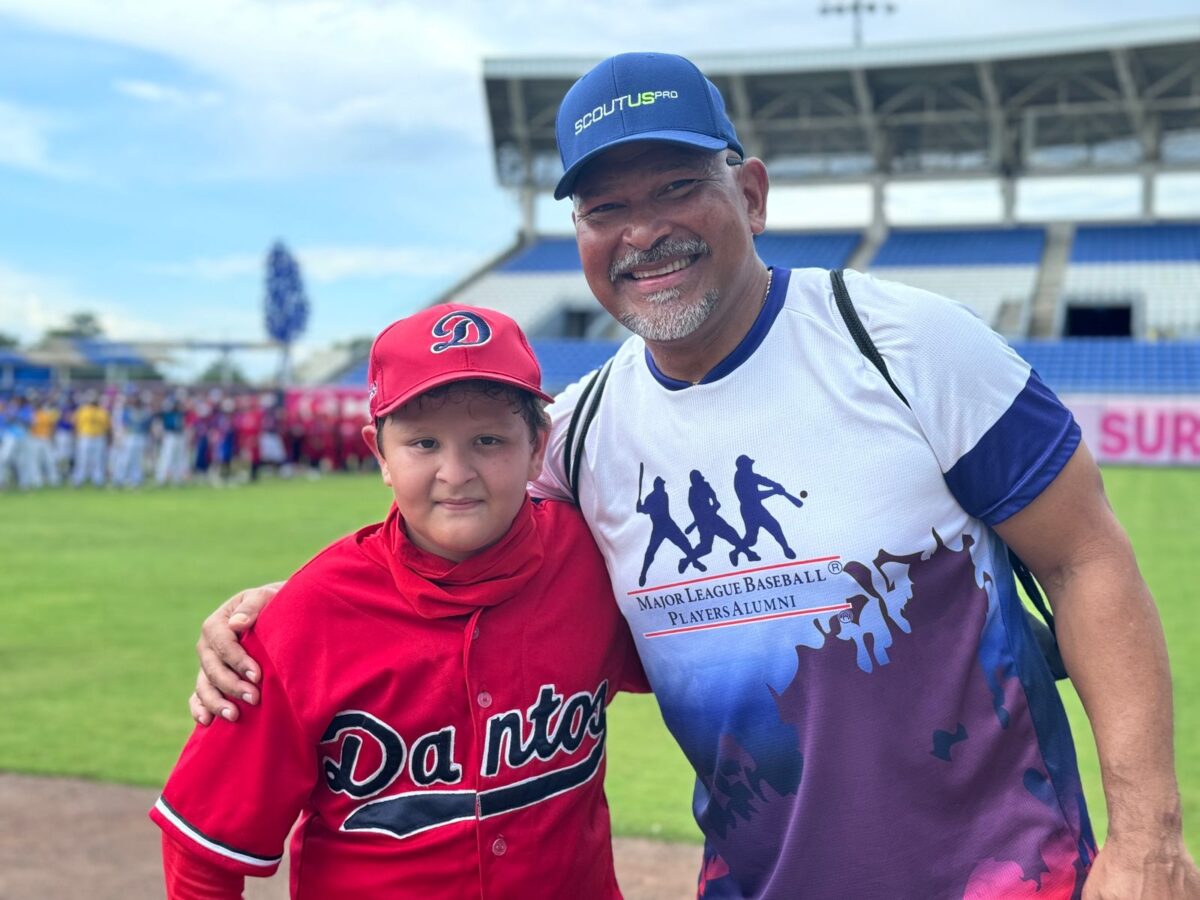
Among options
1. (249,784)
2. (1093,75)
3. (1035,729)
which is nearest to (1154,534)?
(1035,729)

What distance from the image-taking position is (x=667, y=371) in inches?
89.0

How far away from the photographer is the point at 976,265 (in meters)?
34.0

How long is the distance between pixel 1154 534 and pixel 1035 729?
1146 cm

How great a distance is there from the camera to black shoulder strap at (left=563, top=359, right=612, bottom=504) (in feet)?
7.93

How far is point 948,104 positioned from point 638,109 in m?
35.7

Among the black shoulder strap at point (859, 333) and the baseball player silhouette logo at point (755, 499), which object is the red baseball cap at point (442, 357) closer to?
the baseball player silhouette logo at point (755, 499)

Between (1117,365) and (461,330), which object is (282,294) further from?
(461,330)

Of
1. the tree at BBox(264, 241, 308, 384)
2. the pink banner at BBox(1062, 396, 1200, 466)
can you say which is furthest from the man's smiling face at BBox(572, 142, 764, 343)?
the tree at BBox(264, 241, 308, 384)

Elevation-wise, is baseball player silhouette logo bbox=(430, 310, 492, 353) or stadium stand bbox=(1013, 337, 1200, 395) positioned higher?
baseball player silhouette logo bbox=(430, 310, 492, 353)

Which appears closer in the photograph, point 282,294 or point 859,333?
point 859,333

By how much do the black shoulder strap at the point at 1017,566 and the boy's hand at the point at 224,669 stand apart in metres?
1.24

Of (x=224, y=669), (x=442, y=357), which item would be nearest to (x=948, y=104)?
(x=442, y=357)

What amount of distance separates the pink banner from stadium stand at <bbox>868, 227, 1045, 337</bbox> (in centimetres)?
684

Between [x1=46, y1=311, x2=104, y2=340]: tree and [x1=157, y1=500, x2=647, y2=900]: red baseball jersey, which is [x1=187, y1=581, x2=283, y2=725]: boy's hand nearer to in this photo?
[x1=157, y1=500, x2=647, y2=900]: red baseball jersey
